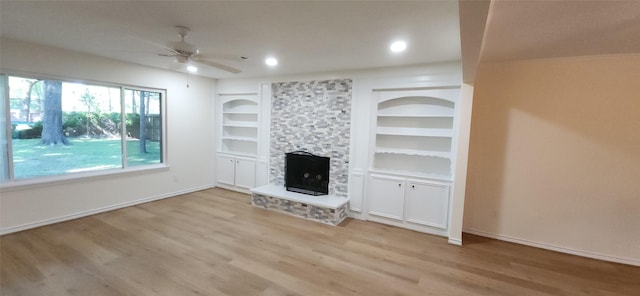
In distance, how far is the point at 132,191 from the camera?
4652mm

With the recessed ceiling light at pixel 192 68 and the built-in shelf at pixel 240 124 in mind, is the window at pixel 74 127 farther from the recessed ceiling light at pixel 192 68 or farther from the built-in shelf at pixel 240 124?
the built-in shelf at pixel 240 124

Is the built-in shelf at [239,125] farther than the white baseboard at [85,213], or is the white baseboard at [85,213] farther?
the built-in shelf at [239,125]

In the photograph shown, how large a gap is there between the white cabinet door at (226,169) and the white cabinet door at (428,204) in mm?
3714

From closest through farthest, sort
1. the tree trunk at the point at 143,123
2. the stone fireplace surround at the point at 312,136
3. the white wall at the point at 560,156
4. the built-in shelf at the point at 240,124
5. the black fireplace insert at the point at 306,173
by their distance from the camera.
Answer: the white wall at the point at 560,156, the stone fireplace surround at the point at 312,136, the black fireplace insert at the point at 306,173, the tree trunk at the point at 143,123, the built-in shelf at the point at 240,124

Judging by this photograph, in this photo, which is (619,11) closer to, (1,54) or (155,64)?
(155,64)

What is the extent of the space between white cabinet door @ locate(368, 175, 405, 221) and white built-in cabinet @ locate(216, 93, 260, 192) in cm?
254

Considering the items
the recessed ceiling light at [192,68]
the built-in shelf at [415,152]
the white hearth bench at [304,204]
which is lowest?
the white hearth bench at [304,204]

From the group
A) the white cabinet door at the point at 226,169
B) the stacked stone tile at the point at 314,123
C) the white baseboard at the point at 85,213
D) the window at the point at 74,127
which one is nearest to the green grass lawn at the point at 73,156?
the window at the point at 74,127

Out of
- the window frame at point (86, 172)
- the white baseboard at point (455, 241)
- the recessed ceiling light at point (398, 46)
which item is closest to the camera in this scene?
the recessed ceiling light at point (398, 46)

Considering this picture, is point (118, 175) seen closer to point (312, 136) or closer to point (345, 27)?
point (312, 136)

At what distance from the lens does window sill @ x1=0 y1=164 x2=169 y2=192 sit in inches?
135

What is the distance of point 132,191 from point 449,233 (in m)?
5.19

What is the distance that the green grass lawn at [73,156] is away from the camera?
361 cm

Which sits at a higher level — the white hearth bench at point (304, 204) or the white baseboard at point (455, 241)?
the white hearth bench at point (304, 204)
